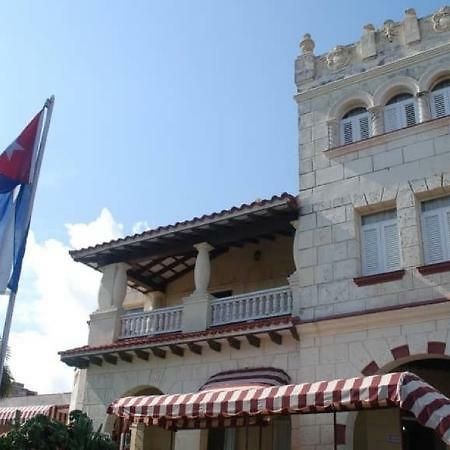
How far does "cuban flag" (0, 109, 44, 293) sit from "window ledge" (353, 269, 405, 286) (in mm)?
6927

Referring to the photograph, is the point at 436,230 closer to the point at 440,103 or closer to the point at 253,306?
the point at 440,103

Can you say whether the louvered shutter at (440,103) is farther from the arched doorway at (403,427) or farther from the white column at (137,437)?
the white column at (137,437)

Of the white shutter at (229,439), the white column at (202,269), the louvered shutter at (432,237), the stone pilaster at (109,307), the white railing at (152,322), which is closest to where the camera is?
the louvered shutter at (432,237)

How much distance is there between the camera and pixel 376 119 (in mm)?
15203

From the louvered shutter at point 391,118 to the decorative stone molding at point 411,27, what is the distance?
161cm

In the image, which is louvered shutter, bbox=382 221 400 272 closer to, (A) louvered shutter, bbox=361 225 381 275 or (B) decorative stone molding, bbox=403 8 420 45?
(A) louvered shutter, bbox=361 225 381 275

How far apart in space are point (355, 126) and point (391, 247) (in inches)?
133

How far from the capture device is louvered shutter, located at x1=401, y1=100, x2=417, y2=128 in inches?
582

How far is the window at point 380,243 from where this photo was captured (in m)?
13.8

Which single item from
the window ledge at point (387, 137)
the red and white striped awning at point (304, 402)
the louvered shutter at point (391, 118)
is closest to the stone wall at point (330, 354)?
the red and white striped awning at point (304, 402)

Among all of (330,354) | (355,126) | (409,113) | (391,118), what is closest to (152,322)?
(330,354)

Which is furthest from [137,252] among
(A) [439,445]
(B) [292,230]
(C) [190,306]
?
(A) [439,445]

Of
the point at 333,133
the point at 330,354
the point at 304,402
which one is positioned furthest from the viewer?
the point at 333,133

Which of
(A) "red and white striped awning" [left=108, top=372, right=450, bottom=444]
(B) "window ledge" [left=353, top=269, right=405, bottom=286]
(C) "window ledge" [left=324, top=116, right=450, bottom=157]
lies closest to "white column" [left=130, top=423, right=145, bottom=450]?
(A) "red and white striped awning" [left=108, top=372, right=450, bottom=444]
